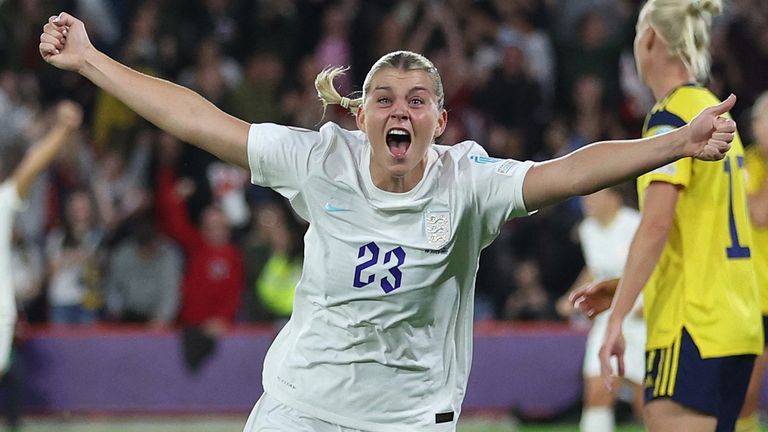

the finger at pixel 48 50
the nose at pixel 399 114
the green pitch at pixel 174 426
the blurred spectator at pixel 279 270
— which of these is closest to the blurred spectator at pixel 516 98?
the blurred spectator at pixel 279 270

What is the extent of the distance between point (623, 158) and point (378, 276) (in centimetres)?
89

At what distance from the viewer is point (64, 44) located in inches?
181

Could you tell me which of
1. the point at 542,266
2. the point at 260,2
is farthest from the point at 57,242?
the point at 542,266

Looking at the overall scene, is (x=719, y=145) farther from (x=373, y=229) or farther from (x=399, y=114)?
(x=373, y=229)

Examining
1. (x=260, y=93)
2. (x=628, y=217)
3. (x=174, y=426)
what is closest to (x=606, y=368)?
(x=628, y=217)

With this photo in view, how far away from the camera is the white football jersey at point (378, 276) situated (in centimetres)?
458

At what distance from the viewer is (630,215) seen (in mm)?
10188

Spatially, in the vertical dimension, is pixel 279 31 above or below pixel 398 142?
above

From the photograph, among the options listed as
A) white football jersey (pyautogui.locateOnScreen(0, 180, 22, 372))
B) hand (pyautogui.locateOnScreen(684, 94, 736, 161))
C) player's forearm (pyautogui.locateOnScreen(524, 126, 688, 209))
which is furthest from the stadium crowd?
hand (pyautogui.locateOnScreen(684, 94, 736, 161))

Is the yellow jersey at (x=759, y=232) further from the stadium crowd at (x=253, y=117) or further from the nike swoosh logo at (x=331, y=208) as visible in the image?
the stadium crowd at (x=253, y=117)

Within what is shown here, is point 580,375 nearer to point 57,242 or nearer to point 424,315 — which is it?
point 57,242

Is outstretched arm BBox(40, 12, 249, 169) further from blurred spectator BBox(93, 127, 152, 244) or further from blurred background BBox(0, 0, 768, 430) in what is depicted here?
blurred spectator BBox(93, 127, 152, 244)

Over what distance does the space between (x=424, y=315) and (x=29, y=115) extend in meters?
9.62

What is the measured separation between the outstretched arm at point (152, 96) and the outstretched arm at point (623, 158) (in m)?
0.98
